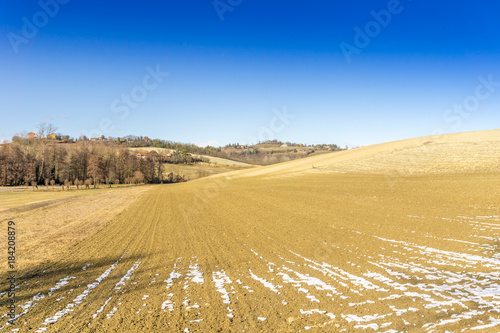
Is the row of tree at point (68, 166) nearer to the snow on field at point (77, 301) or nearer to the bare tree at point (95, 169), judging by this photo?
the bare tree at point (95, 169)

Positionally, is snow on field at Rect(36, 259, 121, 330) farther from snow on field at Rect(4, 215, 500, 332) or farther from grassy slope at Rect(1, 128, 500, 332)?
grassy slope at Rect(1, 128, 500, 332)

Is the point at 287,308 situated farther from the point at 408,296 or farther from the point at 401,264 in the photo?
the point at 401,264

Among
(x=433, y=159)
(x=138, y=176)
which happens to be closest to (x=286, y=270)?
(x=433, y=159)

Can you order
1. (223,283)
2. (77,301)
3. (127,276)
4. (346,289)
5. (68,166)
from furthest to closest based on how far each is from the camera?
(68,166), (127,276), (223,283), (346,289), (77,301)

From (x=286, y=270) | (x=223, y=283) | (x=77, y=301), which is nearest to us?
(x=77, y=301)

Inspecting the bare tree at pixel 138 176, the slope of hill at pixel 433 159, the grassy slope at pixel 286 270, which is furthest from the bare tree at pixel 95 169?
the grassy slope at pixel 286 270

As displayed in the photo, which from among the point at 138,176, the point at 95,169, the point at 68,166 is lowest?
the point at 138,176

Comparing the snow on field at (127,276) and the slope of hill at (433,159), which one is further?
the slope of hill at (433,159)

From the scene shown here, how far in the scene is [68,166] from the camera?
74.2m

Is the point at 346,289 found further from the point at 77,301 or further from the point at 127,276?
the point at 77,301

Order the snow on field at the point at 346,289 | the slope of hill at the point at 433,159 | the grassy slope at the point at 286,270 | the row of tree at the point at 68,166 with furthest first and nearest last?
1. the row of tree at the point at 68,166
2. the slope of hill at the point at 433,159
3. the grassy slope at the point at 286,270
4. the snow on field at the point at 346,289

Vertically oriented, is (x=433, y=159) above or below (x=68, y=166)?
below

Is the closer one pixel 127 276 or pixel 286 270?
pixel 127 276

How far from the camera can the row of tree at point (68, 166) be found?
66438 millimetres
